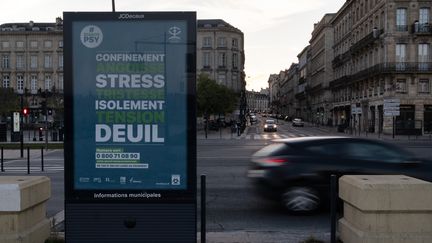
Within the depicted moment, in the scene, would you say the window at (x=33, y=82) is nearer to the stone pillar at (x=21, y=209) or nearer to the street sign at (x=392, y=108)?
the street sign at (x=392, y=108)

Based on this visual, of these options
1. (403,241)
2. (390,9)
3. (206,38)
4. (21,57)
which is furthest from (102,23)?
(21,57)

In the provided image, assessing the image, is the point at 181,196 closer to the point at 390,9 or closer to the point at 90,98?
the point at 90,98

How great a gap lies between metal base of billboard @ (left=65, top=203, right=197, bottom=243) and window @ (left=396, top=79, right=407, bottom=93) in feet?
176

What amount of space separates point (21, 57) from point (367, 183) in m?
114

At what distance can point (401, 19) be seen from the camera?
181ft

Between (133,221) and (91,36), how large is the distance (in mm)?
2182

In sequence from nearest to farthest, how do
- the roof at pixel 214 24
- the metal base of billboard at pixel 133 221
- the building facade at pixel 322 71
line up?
the metal base of billboard at pixel 133 221 → the building facade at pixel 322 71 → the roof at pixel 214 24

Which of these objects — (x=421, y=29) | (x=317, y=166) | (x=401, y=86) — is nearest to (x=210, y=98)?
(x=401, y=86)

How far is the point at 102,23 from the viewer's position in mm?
5855

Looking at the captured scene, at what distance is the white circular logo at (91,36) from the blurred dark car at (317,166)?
486 cm

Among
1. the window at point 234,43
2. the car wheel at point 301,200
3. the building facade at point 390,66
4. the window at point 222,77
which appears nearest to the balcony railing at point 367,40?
the building facade at point 390,66

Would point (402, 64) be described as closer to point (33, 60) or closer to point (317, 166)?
point (317, 166)

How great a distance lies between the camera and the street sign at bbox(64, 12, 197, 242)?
585 cm

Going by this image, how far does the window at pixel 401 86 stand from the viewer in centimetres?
5544
